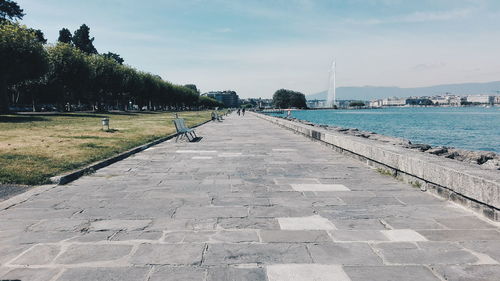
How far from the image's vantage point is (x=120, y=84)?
60.1 m

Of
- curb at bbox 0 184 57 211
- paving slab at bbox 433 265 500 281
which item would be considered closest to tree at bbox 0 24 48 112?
curb at bbox 0 184 57 211

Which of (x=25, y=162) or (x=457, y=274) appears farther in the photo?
(x=25, y=162)

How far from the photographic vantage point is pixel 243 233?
4.16 metres

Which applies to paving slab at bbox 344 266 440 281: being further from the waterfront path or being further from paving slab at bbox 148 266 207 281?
paving slab at bbox 148 266 207 281

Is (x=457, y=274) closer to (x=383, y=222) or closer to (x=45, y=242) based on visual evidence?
(x=383, y=222)

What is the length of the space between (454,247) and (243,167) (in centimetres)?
573

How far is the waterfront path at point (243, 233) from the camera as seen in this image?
10.6 feet

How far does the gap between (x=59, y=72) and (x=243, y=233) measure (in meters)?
47.9

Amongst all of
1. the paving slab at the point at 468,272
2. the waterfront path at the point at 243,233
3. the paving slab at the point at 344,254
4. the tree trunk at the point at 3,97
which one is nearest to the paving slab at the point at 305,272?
the waterfront path at the point at 243,233

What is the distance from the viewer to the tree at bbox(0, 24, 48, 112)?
32250mm

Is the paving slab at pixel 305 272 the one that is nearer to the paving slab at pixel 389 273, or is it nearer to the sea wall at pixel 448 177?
the paving slab at pixel 389 273

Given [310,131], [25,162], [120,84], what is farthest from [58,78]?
[25,162]

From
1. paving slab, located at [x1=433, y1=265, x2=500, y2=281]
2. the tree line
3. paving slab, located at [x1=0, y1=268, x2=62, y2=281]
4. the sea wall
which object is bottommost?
paving slab, located at [x1=0, y1=268, x2=62, y2=281]

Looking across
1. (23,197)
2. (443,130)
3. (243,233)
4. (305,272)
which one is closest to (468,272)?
(305,272)
